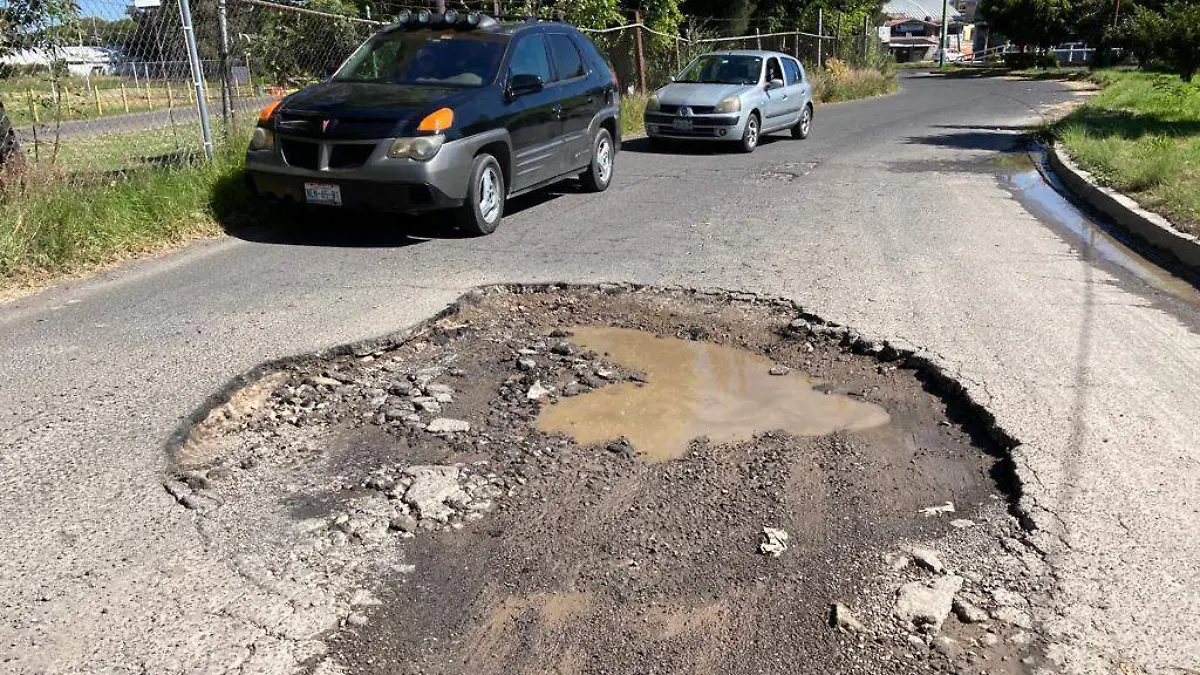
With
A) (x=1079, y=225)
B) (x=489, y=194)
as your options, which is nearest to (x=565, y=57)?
(x=489, y=194)

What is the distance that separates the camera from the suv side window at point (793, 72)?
665 inches

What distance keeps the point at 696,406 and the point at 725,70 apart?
484 inches

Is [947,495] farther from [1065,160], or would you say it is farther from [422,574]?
[1065,160]

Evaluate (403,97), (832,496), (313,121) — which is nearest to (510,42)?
(403,97)

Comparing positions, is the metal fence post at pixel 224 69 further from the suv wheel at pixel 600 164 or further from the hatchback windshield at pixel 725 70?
the hatchback windshield at pixel 725 70

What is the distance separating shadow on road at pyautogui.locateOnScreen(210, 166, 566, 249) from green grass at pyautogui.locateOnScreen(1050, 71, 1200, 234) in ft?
21.3

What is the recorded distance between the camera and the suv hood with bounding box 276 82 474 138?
7.64m

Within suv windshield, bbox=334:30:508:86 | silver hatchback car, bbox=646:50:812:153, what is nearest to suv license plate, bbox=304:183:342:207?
suv windshield, bbox=334:30:508:86

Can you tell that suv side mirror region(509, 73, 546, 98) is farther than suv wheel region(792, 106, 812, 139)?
No

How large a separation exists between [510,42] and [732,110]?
651cm

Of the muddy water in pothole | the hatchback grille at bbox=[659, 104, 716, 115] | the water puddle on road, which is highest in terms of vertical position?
the hatchback grille at bbox=[659, 104, 716, 115]

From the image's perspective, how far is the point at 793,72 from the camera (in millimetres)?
17203

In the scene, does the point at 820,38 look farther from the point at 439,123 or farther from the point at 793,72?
the point at 439,123

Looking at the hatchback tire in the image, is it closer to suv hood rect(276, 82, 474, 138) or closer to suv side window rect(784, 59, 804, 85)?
suv side window rect(784, 59, 804, 85)
